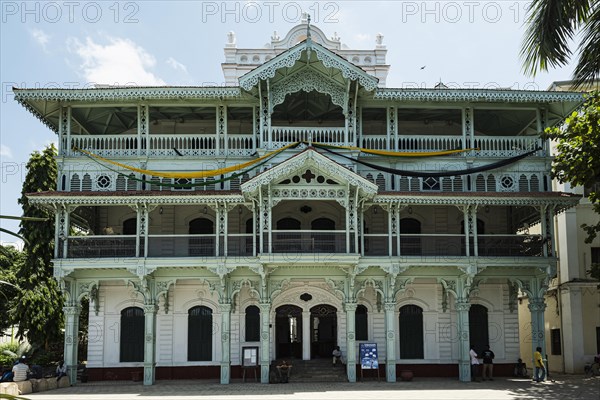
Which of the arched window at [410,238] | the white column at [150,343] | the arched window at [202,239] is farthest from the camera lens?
the arched window at [410,238]

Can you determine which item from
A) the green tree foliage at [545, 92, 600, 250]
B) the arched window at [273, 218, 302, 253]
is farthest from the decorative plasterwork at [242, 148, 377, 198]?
the green tree foliage at [545, 92, 600, 250]

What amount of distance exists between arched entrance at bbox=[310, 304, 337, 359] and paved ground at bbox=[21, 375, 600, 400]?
3344 millimetres

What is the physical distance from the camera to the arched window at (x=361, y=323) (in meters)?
29.1

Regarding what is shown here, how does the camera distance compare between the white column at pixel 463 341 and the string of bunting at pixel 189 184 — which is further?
the white column at pixel 463 341

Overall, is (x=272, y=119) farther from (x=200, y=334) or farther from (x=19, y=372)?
(x=19, y=372)

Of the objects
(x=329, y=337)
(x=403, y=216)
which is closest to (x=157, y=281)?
(x=329, y=337)

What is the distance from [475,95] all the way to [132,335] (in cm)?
1791

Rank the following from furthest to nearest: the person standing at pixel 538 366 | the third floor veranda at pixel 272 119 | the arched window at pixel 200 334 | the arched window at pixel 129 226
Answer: the arched window at pixel 129 226 < the arched window at pixel 200 334 < the third floor veranda at pixel 272 119 < the person standing at pixel 538 366

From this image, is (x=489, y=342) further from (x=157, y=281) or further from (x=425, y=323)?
(x=157, y=281)

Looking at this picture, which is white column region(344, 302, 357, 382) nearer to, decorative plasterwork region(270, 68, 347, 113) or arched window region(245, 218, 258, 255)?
arched window region(245, 218, 258, 255)

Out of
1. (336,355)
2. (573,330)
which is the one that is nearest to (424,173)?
(336,355)

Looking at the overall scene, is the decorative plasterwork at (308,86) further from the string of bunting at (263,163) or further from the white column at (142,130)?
the white column at (142,130)

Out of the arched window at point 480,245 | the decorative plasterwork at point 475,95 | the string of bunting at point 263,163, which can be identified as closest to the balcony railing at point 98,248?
the string of bunting at point 263,163

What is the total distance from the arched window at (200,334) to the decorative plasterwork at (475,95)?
1194 centimetres
